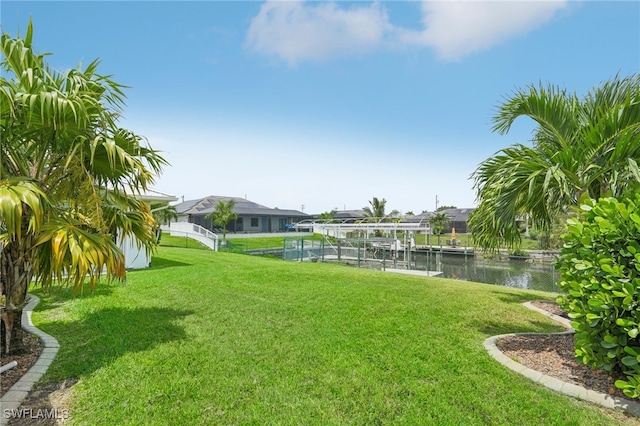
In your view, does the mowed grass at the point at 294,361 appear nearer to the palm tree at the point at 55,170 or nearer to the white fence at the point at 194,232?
the palm tree at the point at 55,170

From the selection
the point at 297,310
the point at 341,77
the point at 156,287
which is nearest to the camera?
the point at 297,310

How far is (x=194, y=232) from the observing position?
26609mm

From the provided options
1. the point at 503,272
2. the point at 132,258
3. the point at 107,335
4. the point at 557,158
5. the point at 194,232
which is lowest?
the point at 503,272

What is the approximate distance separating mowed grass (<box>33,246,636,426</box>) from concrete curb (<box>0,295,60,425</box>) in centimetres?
14

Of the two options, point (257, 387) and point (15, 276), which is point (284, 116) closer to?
point (15, 276)

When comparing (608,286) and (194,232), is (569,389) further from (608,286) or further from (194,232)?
(194,232)

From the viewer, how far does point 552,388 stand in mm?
3258

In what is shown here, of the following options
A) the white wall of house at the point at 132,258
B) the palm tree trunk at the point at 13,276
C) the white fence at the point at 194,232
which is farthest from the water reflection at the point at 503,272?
the white fence at the point at 194,232

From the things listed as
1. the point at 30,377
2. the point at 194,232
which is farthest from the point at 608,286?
the point at 194,232

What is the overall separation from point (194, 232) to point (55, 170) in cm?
2379

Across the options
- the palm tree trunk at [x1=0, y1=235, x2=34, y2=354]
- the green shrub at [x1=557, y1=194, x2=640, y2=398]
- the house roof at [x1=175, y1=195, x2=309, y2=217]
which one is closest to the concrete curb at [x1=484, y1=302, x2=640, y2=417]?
the green shrub at [x1=557, y1=194, x2=640, y2=398]

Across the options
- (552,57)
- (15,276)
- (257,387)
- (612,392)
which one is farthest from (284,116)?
(612,392)

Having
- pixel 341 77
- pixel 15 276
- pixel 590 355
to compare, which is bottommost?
pixel 590 355

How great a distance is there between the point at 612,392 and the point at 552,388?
0.52 meters
